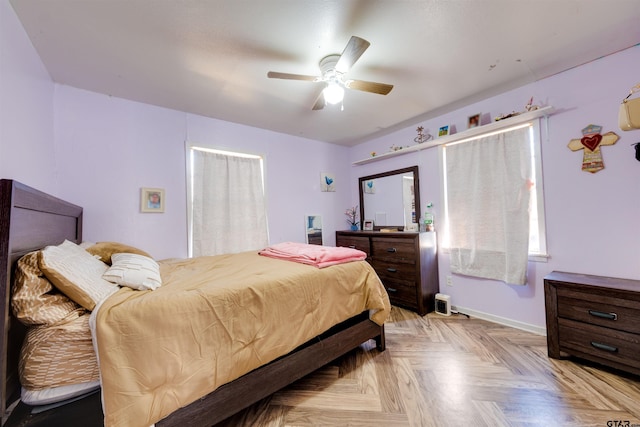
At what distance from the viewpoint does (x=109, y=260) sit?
67.0 inches

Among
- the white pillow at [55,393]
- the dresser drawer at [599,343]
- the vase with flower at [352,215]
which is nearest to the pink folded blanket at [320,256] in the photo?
the white pillow at [55,393]

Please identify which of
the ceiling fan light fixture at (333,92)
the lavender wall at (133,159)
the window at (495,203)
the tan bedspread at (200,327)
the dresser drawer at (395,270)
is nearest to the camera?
the tan bedspread at (200,327)

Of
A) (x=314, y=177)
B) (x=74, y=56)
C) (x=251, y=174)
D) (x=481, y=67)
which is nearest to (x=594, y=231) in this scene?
(x=481, y=67)

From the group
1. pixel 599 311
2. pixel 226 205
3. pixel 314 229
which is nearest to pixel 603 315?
pixel 599 311

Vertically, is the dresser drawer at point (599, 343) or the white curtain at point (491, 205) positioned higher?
the white curtain at point (491, 205)

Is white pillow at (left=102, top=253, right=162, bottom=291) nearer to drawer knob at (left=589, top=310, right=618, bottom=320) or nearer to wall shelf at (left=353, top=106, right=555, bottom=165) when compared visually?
drawer knob at (left=589, top=310, right=618, bottom=320)

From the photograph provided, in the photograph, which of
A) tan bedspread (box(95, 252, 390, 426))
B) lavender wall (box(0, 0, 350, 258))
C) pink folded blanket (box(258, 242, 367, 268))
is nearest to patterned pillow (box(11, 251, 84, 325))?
tan bedspread (box(95, 252, 390, 426))

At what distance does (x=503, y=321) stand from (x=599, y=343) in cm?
86

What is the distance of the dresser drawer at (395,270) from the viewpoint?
2.83 m

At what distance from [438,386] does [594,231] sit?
1863mm

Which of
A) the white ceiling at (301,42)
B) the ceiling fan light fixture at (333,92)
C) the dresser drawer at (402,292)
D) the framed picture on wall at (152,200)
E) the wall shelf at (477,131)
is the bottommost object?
the dresser drawer at (402,292)

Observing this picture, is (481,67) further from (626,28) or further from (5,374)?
(5,374)

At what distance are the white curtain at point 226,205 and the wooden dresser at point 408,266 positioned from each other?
5.17ft

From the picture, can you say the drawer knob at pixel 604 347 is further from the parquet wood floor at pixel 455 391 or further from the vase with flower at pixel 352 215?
the vase with flower at pixel 352 215
